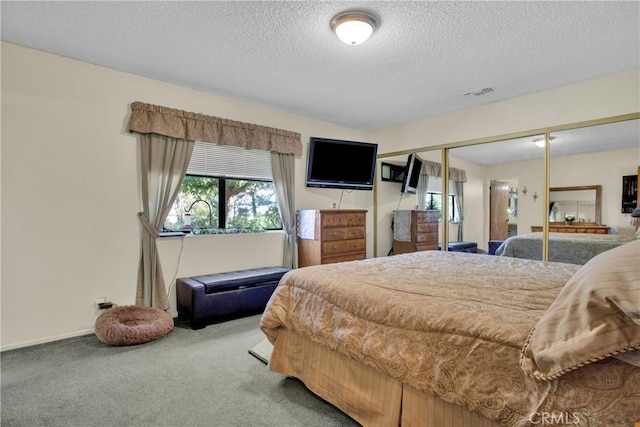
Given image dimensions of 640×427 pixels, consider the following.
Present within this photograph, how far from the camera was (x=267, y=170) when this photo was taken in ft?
13.8

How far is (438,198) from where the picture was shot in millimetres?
4410

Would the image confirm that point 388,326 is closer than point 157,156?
Yes

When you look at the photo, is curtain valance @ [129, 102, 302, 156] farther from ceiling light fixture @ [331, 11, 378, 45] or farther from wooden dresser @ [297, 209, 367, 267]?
ceiling light fixture @ [331, 11, 378, 45]

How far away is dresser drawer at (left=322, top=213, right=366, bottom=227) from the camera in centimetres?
407

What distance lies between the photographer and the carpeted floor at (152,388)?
1.75 m

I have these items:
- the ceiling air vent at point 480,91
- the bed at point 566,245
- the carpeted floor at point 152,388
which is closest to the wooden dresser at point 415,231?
the bed at point 566,245

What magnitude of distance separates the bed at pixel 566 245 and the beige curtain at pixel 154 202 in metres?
3.86

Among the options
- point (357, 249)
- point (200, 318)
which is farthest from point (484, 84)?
point (200, 318)

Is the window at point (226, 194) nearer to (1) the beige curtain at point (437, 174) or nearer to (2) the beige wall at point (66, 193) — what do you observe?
(2) the beige wall at point (66, 193)

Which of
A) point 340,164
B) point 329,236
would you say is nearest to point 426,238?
point 329,236

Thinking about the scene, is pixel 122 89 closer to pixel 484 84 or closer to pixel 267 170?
pixel 267 170

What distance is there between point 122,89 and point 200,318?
236cm

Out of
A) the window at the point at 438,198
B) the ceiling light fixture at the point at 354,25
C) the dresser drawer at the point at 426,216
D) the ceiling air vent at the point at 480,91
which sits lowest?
the dresser drawer at the point at 426,216

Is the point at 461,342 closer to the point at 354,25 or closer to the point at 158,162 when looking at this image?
the point at 354,25
